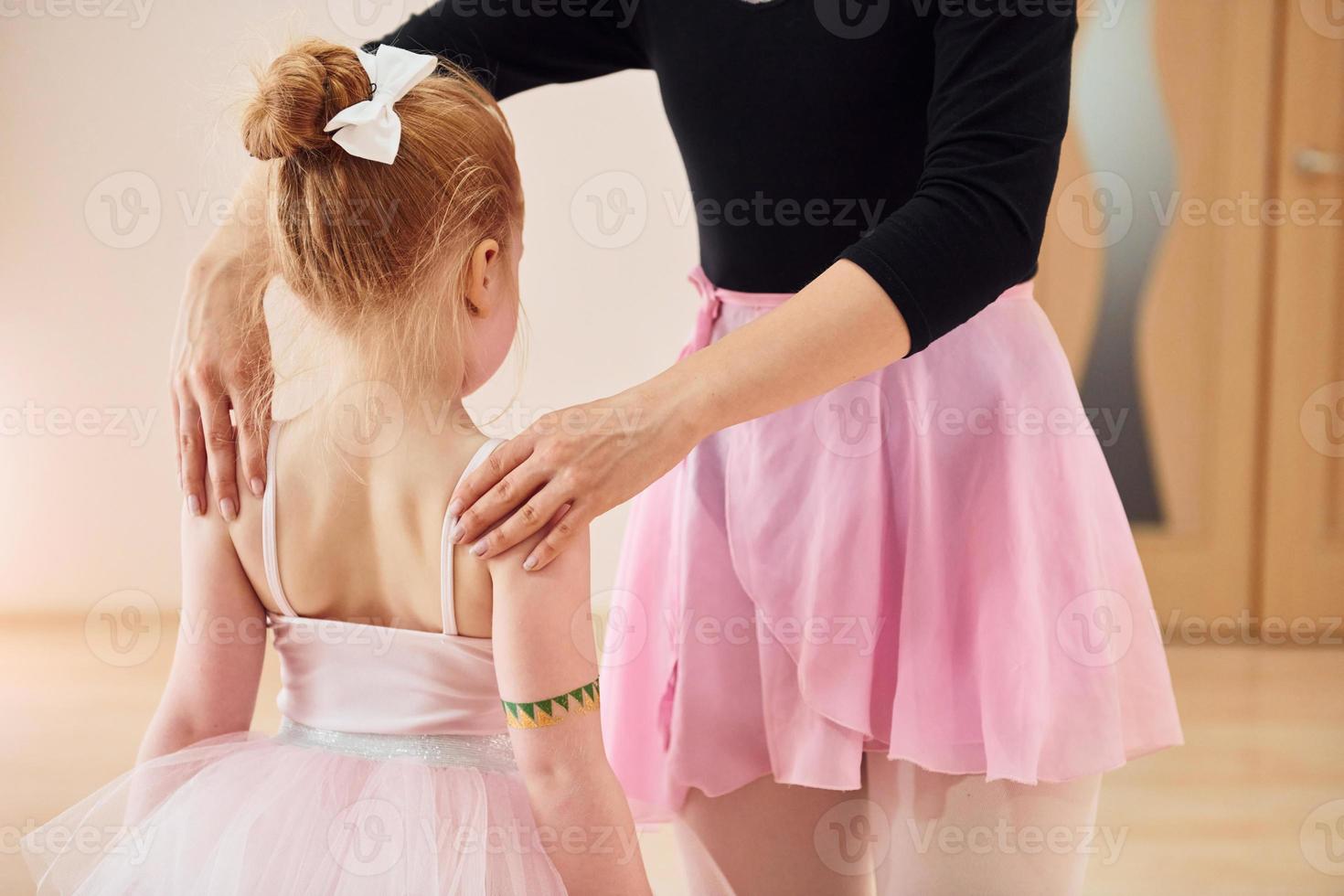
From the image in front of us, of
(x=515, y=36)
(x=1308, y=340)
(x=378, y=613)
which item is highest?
(x=515, y=36)

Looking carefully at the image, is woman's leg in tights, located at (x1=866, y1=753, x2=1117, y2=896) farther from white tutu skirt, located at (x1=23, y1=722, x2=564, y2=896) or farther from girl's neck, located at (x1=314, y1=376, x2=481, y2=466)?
girl's neck, located at (x1=314, y1=376, x2=481, y2=466)

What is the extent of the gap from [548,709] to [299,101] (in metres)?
0.53

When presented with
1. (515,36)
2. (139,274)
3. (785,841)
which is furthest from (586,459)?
(139,274)

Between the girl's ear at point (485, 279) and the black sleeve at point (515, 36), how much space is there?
0.33 meters

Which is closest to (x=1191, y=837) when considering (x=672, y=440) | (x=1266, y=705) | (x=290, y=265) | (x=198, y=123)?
(x=1266, y=705)

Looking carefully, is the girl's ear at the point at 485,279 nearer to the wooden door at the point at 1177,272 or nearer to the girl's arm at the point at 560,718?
the girl's arm at the point at 560,718

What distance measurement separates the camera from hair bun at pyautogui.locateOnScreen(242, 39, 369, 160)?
3.10 ft

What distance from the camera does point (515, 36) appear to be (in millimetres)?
1261

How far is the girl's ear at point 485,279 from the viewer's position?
102 cm

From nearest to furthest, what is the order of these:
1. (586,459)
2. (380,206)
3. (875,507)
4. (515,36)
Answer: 1. (586,459)
2. (380,206)
3. (875,507)
4. (515,36)

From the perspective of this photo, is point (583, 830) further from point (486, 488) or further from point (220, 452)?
point (220, 452)

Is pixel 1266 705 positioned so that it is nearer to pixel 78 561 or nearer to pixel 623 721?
pixel 623 721

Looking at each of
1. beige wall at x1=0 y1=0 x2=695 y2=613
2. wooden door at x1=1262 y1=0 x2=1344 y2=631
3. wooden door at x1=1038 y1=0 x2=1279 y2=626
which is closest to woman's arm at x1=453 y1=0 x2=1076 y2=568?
beige wall at x1=0 y1=0 x2=695 y2=613

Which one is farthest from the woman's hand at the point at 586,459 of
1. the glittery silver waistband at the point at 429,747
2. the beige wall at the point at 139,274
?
the beige wall at the point at 139,274
